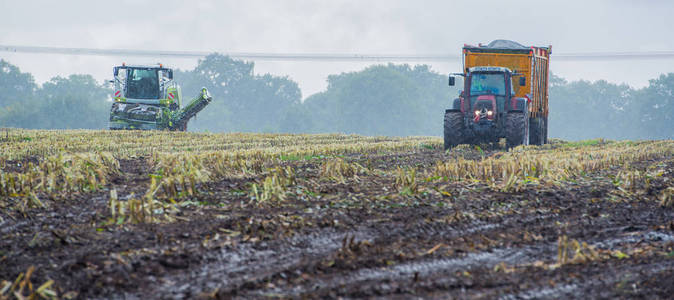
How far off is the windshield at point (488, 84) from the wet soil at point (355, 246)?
35.7ft

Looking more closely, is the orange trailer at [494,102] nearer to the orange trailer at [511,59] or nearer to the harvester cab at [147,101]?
the orange trailer at [511,59]

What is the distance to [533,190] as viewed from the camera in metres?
8.76

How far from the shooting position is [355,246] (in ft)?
17.7

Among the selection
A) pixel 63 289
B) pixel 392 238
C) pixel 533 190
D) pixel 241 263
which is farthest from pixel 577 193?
pixel 63 289

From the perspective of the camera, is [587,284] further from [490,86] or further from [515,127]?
[490,86]

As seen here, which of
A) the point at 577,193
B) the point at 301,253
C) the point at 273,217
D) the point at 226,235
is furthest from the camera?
the point at 577,193

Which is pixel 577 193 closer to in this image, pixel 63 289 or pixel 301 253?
pixel 301 253

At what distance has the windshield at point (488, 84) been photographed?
19.2 meters

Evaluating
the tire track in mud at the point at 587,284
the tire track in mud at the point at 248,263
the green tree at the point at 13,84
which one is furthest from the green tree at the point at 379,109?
the tire track in mud at the point at 587,284

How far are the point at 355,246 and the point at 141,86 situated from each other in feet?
84.5

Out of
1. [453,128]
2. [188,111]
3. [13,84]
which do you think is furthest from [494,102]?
[13,84]

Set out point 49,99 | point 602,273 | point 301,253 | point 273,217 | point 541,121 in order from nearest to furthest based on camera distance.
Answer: point 602,273 < point 301,253 < point 273,217 < point 541,121 < point 49,99

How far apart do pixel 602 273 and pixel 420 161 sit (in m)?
9.96

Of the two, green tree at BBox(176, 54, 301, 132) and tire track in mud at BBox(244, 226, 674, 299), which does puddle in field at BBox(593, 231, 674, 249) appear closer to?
tire track in mud at BBox(244, 226, 674, 299)
